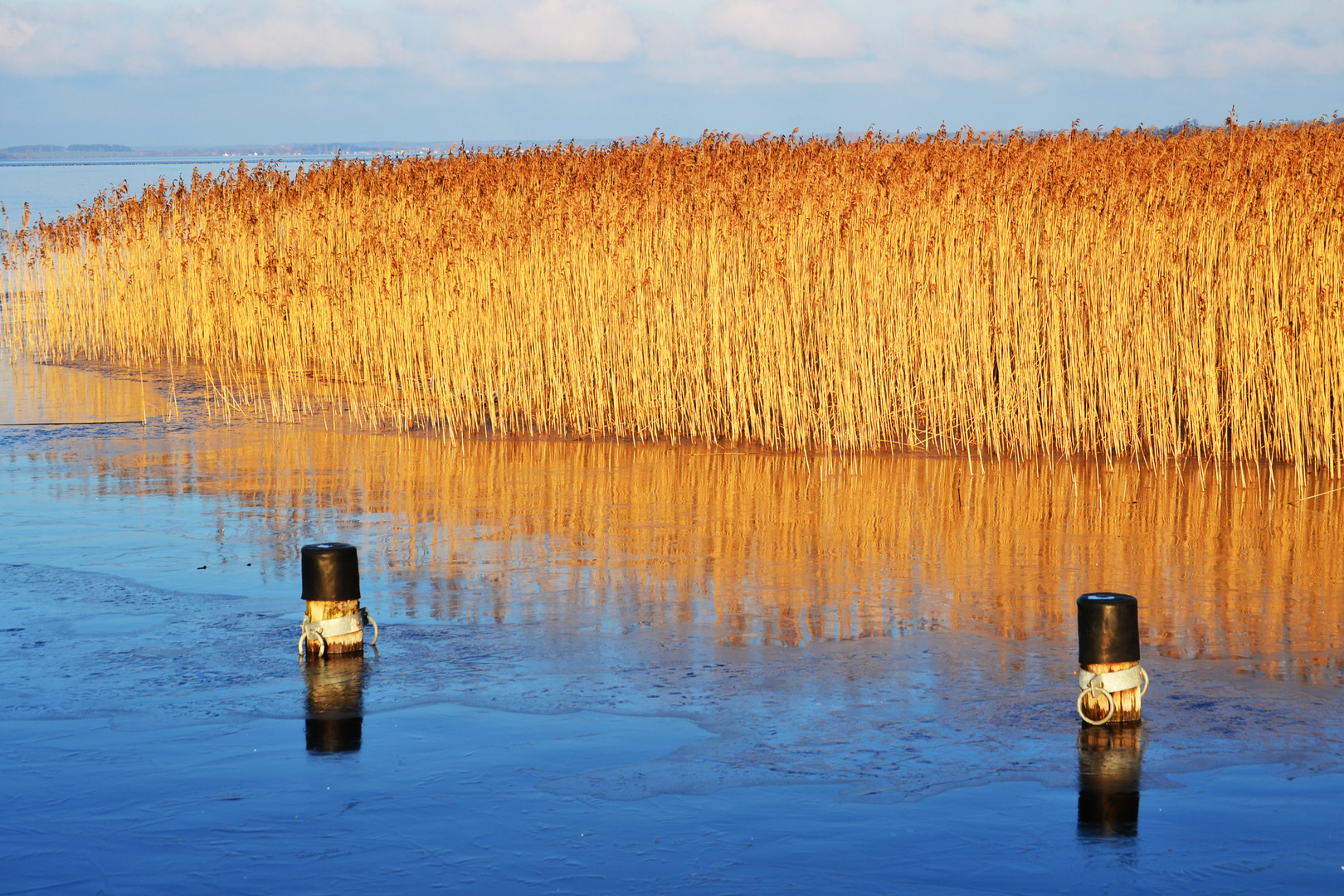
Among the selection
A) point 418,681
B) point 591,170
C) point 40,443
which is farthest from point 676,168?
point 418,681

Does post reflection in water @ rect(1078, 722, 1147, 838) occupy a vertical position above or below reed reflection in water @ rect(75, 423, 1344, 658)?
below

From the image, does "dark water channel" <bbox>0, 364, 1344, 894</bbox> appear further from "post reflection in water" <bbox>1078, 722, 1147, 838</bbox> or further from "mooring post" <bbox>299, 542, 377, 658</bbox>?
"mooring post" <bbox>299, 542, 377, 658</bbox>

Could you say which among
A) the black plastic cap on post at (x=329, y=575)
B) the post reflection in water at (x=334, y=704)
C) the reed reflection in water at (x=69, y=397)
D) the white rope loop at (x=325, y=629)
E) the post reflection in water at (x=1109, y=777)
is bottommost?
the post reflection in water at (x=1109, y=777)

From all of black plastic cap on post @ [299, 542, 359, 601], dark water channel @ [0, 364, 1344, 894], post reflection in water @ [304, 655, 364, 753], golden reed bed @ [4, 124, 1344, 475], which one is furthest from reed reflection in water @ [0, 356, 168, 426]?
post reflection in water @ [304, 655, 364, 753]

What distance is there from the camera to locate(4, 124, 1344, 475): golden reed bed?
29.6 feet

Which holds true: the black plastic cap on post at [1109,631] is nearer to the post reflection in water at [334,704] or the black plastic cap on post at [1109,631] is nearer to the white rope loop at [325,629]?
the post reflection in water at [334,704]

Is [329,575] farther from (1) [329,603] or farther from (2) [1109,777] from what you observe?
(2) [1109,777]

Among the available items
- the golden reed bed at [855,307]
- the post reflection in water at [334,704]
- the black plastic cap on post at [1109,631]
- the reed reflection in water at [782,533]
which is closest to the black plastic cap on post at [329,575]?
the post reflection in water at [334,704]

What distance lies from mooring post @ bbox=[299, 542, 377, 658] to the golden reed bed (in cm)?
470

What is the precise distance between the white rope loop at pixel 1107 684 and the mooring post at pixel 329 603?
8.57 feet

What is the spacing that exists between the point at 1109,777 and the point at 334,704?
2.58 meters

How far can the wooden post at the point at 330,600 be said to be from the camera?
5293 millimetres

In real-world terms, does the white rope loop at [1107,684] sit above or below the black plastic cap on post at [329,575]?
below

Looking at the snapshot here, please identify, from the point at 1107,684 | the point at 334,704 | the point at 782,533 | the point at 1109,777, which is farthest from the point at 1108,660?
the point at 782,533
